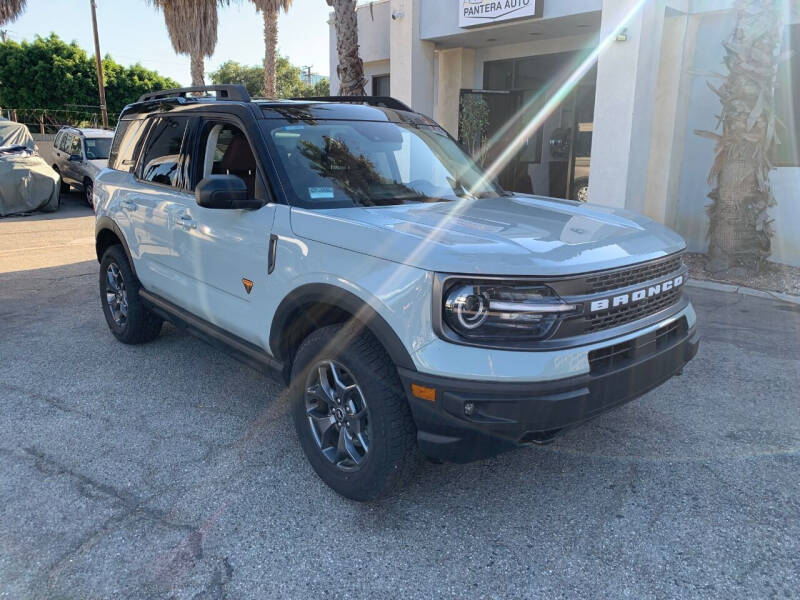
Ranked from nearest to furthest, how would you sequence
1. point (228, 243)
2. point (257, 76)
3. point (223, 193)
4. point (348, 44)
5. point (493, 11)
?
1. point (223, 193)
2. point (228, 243)
3. point (348, 44)
4. point (493, 11)
5. point (257, 76)

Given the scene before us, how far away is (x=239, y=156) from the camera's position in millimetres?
3701

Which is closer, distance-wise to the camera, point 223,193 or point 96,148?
point 223,193

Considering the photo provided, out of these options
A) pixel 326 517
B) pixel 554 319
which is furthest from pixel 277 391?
pixel 554 319

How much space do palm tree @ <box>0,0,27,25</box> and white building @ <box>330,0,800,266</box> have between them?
726 inches

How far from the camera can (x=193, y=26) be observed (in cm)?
1927

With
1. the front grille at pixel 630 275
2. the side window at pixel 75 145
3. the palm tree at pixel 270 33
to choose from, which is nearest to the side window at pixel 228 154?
the front grille at pixel 630 275

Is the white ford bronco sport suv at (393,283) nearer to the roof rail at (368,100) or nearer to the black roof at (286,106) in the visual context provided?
the black roof at (286,106)

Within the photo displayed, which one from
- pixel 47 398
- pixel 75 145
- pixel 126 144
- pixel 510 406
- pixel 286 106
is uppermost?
pixel 286 106

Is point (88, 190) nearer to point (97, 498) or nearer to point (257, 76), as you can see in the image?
point (97, 498)

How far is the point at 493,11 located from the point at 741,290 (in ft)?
19.5

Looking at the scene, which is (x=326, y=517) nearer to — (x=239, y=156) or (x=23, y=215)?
(x=239, y=156)

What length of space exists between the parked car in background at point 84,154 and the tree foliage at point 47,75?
17056 mm

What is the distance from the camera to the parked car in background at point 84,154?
1470cm

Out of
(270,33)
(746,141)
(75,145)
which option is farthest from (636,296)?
(270,33)
